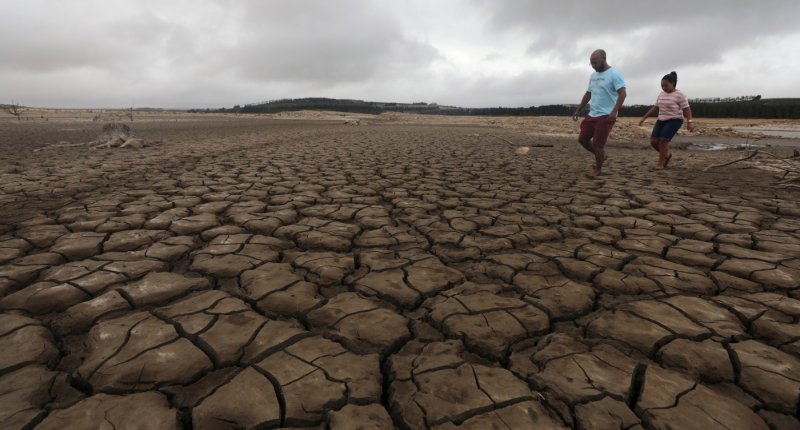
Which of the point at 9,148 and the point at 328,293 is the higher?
the point at 9,148

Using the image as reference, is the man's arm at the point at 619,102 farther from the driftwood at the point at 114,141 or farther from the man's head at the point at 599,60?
the driftwood at the point at 114,141

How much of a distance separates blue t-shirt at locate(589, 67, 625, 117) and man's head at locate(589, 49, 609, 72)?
0.06m

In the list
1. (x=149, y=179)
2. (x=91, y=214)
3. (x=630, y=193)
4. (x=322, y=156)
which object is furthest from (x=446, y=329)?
(x=322, y=156)

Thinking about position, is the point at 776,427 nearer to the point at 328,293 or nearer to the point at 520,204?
the point at 328,293

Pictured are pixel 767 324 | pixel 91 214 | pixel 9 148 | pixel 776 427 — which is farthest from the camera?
pixel 9 148

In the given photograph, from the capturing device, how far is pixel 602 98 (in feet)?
13.5

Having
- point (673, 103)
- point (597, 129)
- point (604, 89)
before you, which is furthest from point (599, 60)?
point (673, 103)

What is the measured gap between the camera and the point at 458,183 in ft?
13.5

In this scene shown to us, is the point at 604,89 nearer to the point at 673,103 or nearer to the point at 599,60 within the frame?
the point at 599,60

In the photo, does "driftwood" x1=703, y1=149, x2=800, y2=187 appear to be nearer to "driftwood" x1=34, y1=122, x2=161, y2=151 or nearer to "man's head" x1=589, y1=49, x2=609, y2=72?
"man's head" x1=589, y1=49, x2=609, y2=72

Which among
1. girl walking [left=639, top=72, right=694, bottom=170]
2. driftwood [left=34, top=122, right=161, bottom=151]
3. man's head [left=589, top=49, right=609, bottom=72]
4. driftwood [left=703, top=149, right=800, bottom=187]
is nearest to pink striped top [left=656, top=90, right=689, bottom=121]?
girl walking [left=639, top=72, right=694, bottom=170]

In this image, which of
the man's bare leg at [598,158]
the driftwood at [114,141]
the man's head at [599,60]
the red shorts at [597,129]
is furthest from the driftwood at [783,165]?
the driftwood at [114,141]

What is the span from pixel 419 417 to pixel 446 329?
442 mm

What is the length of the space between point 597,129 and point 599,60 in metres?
0.76
